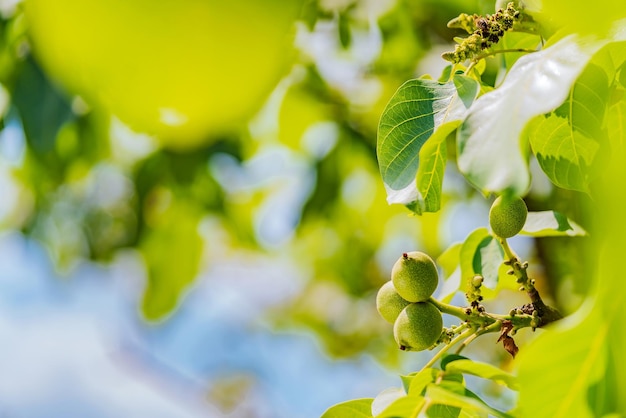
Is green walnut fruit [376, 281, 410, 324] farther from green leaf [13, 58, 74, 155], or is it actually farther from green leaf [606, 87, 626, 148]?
green leaf [13, 58, 74, 155]

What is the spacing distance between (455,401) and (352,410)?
23 centimetres

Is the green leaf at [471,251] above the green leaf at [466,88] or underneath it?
underneath

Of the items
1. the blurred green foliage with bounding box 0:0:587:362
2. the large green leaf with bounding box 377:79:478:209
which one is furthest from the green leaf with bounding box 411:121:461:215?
the blurred green foliage with bounding box 0:0:587:362

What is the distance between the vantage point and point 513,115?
27.0 inches

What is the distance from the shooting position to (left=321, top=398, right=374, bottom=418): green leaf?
0.96m

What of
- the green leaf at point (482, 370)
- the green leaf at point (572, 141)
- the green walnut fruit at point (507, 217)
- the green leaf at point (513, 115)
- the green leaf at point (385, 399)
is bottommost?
the green leaf at point (385, 399)

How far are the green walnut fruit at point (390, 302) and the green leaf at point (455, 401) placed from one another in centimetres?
33

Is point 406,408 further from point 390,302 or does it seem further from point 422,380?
point 390,302

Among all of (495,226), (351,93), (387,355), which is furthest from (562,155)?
(387,355)

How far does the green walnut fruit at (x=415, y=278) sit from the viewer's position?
110cm

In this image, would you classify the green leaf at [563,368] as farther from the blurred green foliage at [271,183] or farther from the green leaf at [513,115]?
the blurred green foliage at [271,183]

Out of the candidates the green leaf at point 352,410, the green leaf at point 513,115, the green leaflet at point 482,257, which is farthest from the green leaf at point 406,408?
the green leaflet at point 482,257

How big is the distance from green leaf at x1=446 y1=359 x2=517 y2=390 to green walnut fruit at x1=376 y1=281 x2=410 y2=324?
285 mm

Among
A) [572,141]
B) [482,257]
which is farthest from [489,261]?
[572,141]
